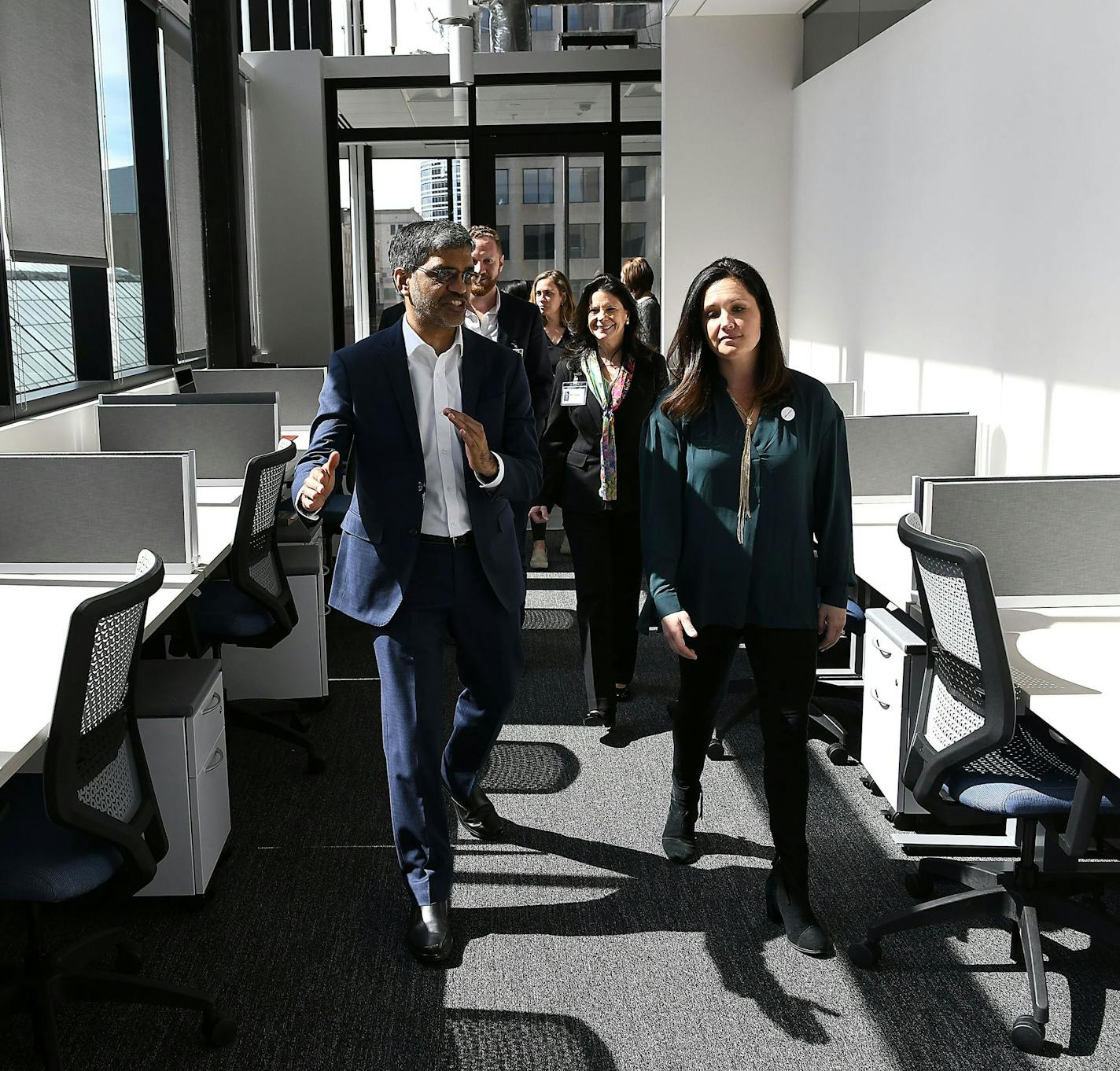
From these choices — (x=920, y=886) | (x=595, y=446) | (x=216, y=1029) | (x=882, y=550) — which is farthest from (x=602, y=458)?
(x=216, y=1029)

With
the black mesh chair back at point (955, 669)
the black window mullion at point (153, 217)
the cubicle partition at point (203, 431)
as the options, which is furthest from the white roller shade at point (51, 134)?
the black mesh chair back at point (955, 669)

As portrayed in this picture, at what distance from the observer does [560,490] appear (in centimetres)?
407

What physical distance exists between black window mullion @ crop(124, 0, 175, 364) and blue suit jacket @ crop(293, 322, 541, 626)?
492 centimetres

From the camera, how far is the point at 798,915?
2598 mm

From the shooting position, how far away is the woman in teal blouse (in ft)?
8.08

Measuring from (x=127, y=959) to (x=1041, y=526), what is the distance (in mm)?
2354

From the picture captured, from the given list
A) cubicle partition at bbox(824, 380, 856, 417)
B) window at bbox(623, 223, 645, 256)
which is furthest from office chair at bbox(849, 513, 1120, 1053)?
window at bbox(623, 223, 645, 256)

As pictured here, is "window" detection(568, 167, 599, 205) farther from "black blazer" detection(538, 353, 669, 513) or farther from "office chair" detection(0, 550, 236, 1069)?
"office chair" detection(0, 550, 236, 1069)

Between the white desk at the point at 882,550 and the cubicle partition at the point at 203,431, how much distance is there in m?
2.33

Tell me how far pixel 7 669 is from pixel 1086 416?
3.04 meters

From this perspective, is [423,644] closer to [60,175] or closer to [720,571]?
[720,571]

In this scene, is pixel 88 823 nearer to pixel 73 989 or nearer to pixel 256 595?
pixel 73 989

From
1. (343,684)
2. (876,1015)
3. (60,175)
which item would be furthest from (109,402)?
(876,1015)

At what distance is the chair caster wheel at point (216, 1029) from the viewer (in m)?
2.24
